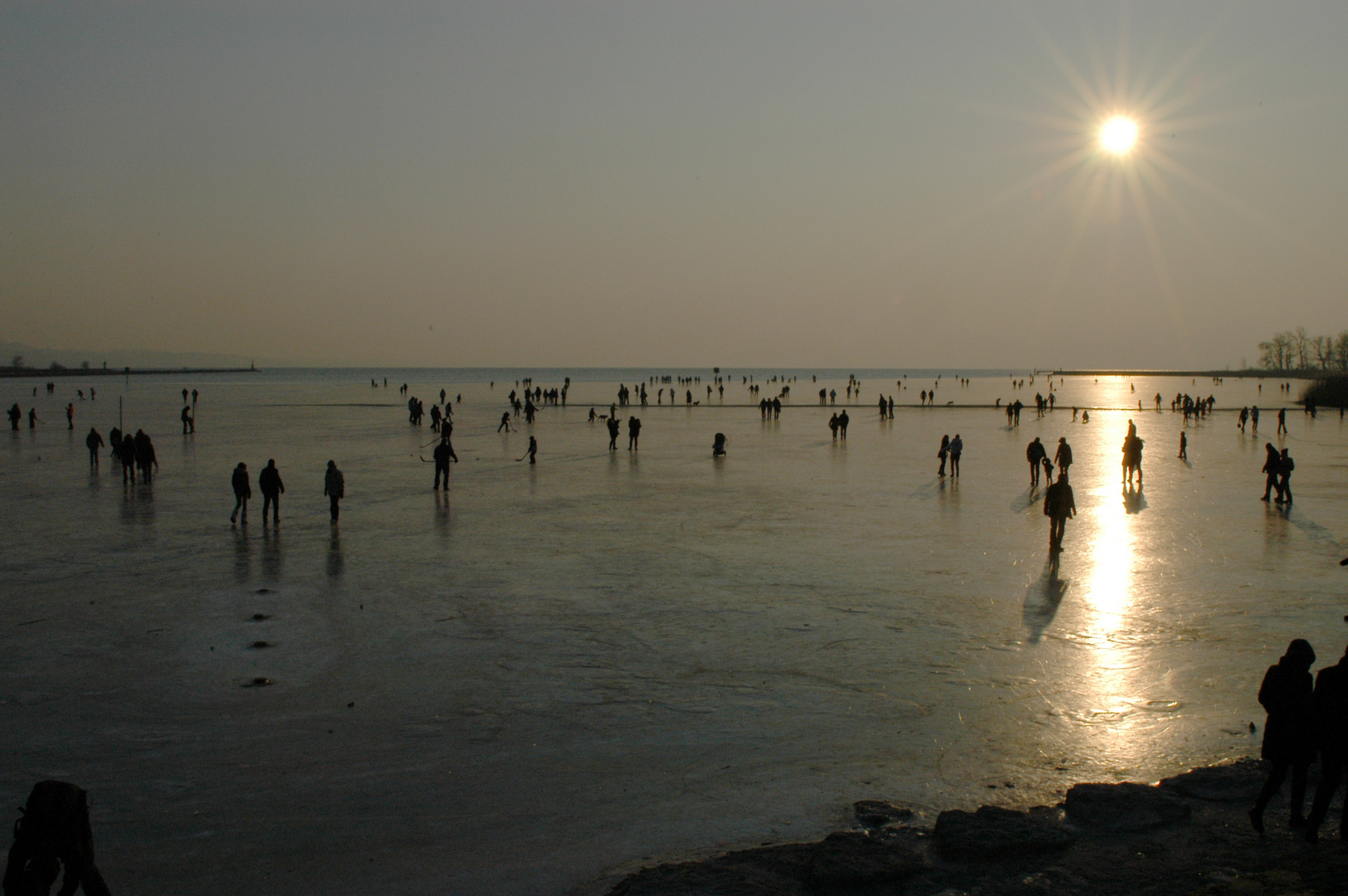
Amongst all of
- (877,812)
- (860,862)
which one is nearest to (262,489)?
(877,812)

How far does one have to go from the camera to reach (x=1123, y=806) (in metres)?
5.60

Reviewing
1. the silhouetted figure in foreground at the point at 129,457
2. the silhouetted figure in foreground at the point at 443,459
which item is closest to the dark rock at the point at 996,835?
the silhouetted figure in foreground at the point at 443,459

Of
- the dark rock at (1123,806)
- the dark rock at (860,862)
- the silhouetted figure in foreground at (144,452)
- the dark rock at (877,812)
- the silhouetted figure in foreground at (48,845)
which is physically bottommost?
the dark rock at (877,812)

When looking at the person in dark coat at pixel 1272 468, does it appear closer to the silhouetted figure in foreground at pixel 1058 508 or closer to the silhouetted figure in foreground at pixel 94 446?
the silhouetted figure in foreground at pixel 1058 508

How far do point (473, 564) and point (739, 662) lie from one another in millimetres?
5522

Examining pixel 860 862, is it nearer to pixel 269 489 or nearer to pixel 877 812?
pixel 877 812

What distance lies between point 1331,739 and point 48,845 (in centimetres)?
647

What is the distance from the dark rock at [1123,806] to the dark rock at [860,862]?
1.18m

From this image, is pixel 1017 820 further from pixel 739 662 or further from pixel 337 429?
pixel 337 429

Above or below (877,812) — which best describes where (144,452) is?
above

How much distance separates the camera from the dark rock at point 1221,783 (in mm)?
5773

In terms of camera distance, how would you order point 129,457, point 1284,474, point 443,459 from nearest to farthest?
point 1284,474
point 443,459
point 129,457

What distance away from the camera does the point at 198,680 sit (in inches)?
323

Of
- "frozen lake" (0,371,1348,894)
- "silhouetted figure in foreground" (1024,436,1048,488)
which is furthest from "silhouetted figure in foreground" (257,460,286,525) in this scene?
"silhouetted figure in foreground" (1024,436,1048,488)
